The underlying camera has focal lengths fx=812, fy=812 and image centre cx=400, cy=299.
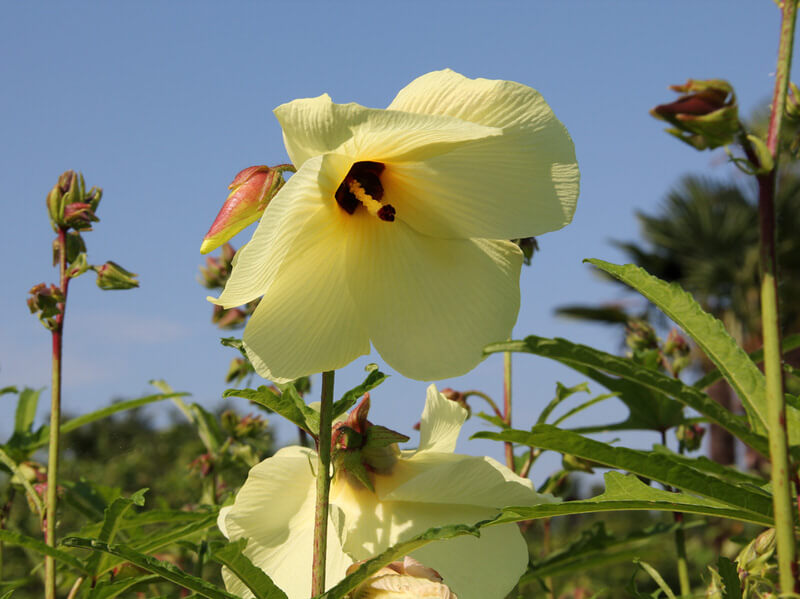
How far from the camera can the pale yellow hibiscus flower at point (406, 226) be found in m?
0.80

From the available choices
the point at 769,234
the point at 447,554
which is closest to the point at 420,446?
the point at 447,554

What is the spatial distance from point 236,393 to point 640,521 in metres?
9.93

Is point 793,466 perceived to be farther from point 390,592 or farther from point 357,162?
point 357,162

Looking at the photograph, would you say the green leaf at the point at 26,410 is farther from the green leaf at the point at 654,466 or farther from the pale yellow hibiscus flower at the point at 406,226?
the green leaf at the point at 654,466

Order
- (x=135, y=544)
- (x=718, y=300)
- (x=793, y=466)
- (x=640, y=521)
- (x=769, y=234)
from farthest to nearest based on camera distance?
(x=718, y=300), (x=640, y=521), (x=135, y=544), (x=793, y=466), (x=769, y=234)

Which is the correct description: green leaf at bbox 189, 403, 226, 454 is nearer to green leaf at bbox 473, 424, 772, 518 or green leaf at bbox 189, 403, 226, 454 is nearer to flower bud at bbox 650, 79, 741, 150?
green leaf at bbox 473, 424, 772, 518

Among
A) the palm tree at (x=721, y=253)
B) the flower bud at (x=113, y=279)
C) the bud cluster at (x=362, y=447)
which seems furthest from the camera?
the palm tree at (x=721, y=253)

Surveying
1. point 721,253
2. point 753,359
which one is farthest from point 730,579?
point 721,253

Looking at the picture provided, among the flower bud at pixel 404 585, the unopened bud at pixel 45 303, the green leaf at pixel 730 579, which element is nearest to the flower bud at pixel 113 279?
the unopened bud at pixel 45 303

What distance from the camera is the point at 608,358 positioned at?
584 mm

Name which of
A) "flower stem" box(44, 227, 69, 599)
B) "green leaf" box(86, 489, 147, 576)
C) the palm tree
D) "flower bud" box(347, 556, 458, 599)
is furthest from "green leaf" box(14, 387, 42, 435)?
the palm tree

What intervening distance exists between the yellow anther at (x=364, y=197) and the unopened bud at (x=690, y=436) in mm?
1140

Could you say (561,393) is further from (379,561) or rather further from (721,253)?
(721,253)

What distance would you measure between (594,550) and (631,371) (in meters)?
1.00
